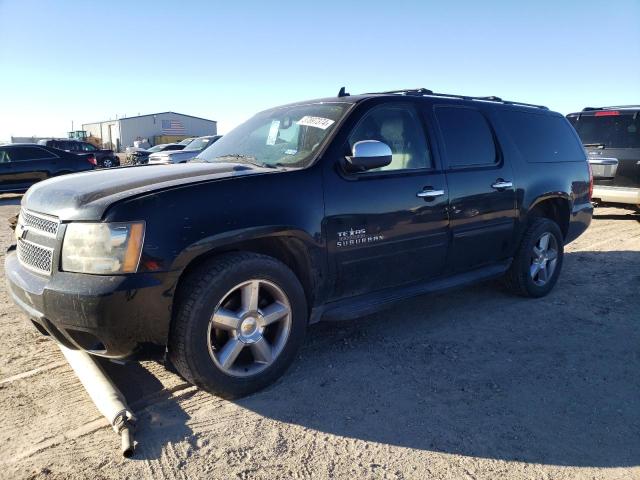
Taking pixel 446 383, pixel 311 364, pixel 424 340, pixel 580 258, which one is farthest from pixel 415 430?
pixel 580 258

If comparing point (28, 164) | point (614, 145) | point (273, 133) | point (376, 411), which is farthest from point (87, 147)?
point (376, 411)

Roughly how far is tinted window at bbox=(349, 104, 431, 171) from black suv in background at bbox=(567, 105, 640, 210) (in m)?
6.68

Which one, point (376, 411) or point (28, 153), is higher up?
point (28, 153)

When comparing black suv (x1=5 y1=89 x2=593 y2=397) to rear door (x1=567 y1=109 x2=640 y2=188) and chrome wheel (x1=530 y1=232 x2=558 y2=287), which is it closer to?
chrome wheel (x1=530 y1=232 x2=558 y2=287)

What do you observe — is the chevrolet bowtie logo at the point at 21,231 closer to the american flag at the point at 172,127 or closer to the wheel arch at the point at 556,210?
the wheel arch at the point at 556,210

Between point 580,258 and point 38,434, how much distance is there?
6.51 m

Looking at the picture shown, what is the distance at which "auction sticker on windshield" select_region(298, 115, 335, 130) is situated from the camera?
3.52m

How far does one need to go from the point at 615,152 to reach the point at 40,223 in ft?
30.9

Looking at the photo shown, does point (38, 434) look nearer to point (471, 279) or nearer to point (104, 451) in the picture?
point (104, 451)

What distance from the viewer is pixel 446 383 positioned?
10.5ft

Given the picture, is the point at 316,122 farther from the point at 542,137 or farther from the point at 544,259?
the point at 544,259

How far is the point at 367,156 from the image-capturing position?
3.23 meters

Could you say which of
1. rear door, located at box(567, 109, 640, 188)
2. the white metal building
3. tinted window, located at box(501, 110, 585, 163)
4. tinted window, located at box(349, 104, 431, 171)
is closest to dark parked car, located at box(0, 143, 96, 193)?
tinted window, located at box(349, 104, 431, 171)

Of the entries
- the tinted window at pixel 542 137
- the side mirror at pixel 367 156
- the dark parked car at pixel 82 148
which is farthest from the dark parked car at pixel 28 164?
the side mirror at pixel 367 156
